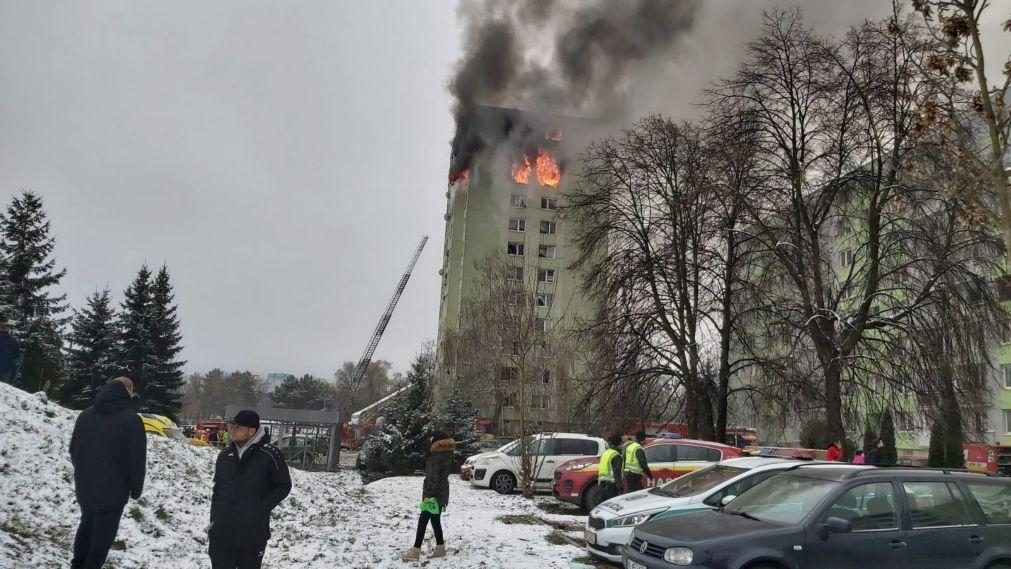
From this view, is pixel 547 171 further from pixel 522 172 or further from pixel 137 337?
pixel 137 337

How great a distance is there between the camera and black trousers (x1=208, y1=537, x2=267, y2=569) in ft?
15.7

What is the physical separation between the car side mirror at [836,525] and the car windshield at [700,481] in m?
3.05

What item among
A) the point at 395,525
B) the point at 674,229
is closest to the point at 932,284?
the point at 674,229

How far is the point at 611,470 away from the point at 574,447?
7.13 m

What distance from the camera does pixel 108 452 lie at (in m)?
5.48

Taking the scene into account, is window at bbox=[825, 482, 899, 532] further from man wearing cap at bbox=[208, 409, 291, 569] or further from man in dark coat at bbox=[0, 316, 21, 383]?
man in dark coat at bbox=[0, 316, 21, 383]

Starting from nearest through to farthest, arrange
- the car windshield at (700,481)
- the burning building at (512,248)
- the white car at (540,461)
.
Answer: the car windshield at (700,481) < the white car at (540,461) < the burning building at (512,248)

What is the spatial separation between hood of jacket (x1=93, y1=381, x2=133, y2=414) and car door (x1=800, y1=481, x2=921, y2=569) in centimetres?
609

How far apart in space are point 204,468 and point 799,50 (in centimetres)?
2005

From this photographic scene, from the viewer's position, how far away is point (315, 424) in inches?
1277

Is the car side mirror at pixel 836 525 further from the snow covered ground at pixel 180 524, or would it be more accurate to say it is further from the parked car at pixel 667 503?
the snow covered ground at pixel 180 524

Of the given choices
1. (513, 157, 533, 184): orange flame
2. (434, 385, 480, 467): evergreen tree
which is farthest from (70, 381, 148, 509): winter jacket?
(513, 157, 533, 184): orange flame

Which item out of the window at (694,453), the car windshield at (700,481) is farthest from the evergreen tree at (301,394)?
the car windshield at (700,481)

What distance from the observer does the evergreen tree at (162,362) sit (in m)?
41.9
